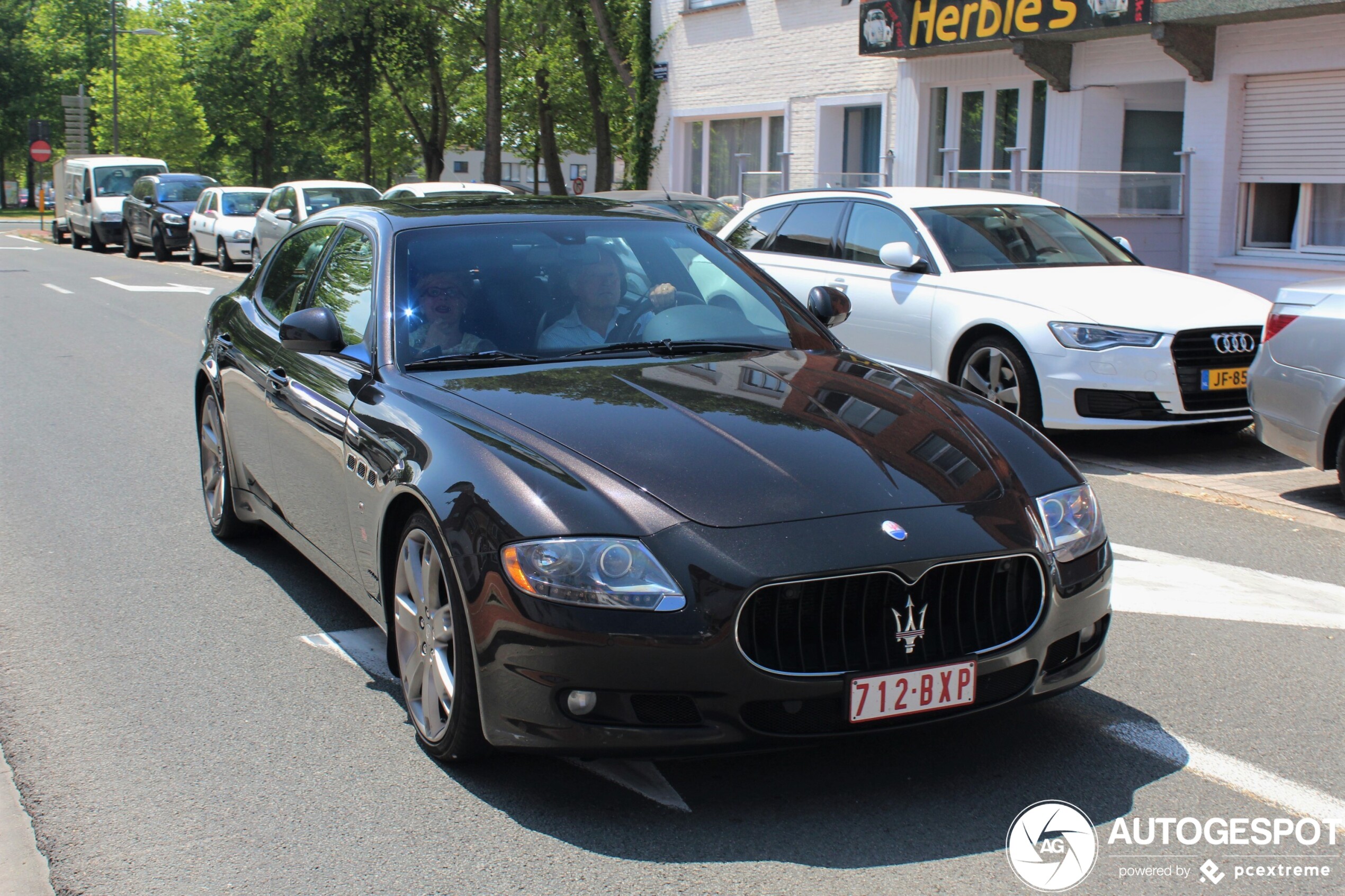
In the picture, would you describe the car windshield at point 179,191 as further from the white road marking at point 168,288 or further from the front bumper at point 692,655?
the front bumper at point 692,655

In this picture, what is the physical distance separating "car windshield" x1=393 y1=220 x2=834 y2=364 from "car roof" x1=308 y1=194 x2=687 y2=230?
0.07 metres

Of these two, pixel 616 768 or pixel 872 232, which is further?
pixel 872 232

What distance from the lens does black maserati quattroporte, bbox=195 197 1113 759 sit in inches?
132

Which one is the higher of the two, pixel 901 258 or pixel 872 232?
pixel 872 232

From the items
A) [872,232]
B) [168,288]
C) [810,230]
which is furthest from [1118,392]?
[168,288]

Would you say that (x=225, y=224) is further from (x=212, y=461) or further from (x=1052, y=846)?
(x=1052, y=846)

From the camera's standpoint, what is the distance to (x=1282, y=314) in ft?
23.9

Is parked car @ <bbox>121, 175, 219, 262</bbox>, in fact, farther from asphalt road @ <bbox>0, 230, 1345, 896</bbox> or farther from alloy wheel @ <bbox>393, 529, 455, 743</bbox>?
alloy wheel @ <bbox>393, 529, 455, 743</bbox>

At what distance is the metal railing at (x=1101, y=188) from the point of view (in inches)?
586

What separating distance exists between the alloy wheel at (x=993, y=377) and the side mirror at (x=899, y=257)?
28.7 inches

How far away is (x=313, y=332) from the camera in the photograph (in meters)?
4.68

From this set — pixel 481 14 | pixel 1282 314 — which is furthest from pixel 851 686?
pixel 481 14

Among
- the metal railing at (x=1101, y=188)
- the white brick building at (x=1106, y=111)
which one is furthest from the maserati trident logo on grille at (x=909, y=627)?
the white brick building at (x=1106, y=111)

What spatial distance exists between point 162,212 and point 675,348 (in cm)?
2731
